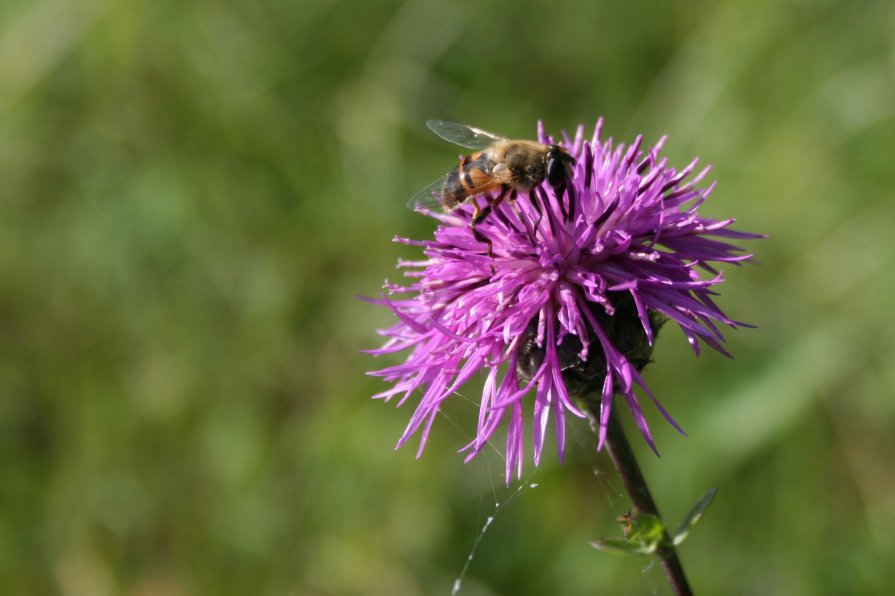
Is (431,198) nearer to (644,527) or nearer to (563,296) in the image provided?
(563,296)

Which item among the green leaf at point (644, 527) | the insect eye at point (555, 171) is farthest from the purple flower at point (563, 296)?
the green leaf at point (644, 527)

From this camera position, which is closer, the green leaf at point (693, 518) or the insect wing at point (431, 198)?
the green leaf at point (693, 518)

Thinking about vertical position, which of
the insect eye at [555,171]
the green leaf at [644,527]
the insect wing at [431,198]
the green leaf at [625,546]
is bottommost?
the green leaf at [625,546]

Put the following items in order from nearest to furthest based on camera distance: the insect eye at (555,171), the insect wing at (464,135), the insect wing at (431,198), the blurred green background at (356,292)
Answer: the insect eye at (555,171) < the insect wing at (431,198) < the insect wing at (464,135) < the blurred green background at (356,292)

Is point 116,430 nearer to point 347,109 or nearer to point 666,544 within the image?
point 347,109

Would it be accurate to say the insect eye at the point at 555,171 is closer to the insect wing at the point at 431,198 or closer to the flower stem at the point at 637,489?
the insect wing at the point at 431,198

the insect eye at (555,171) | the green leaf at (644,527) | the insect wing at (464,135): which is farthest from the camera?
the insect wing at (464,135)

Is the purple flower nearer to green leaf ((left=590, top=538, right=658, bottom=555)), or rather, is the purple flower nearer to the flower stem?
the flower stem
